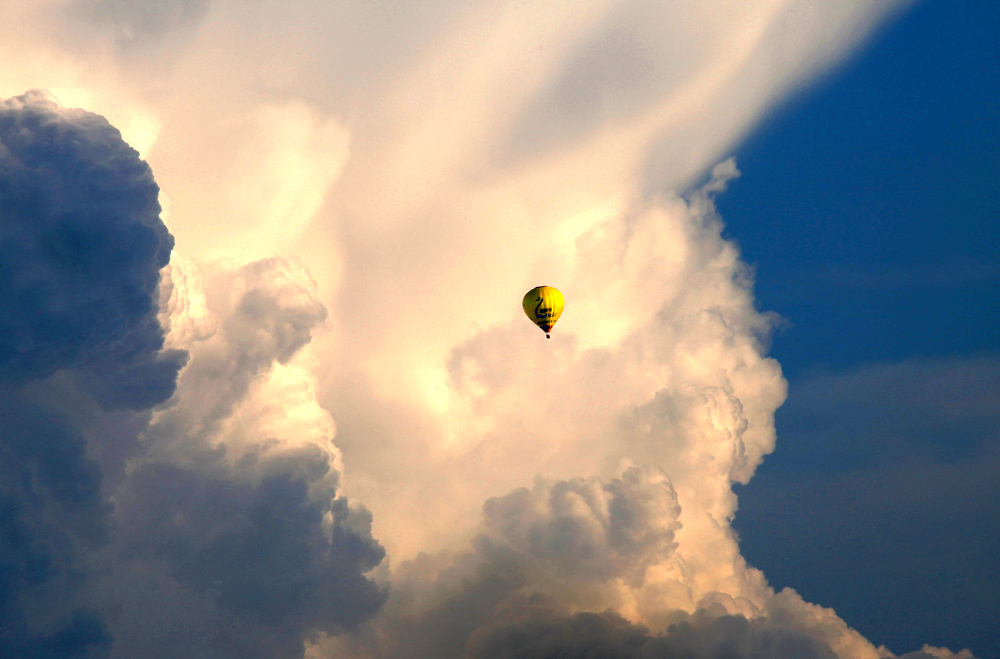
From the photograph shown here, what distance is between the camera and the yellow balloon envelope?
93125mm

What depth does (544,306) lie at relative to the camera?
305 ft

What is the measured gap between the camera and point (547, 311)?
306 ft

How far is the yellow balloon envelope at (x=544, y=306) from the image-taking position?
9312cm
